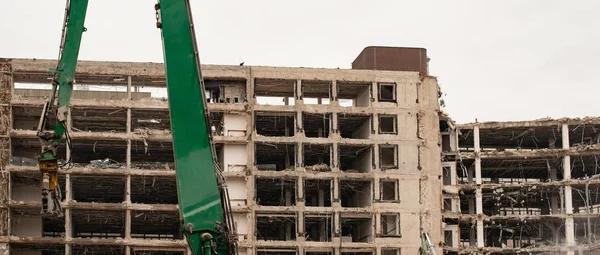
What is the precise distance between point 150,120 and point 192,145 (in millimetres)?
41918

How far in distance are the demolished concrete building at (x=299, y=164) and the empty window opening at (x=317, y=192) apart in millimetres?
154

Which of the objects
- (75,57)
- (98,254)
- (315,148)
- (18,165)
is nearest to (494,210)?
(315,148)

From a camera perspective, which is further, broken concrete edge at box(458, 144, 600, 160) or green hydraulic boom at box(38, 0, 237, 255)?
broken concrete edge at box(458, 144, 600, 160)

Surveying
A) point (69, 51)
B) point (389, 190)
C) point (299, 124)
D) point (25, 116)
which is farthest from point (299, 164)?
point (69, 51)

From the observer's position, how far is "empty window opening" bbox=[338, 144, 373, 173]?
239ft

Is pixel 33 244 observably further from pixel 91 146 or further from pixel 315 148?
pixel 315 148

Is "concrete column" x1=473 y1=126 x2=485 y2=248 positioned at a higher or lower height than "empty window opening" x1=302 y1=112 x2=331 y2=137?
lower

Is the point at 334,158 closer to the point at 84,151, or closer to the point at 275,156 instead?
the point at 275,156

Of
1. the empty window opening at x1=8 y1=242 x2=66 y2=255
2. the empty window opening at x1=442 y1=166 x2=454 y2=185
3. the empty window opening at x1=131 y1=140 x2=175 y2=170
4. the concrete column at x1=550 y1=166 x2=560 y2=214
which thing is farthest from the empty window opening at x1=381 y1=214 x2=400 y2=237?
the empty window opening at x1=8 y1=242 x2=66 y2=255

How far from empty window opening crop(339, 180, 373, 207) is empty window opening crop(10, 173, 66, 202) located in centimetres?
2003

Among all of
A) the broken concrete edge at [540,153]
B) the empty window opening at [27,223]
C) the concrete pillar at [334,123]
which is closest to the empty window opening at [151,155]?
the empty window opening at [27,223]

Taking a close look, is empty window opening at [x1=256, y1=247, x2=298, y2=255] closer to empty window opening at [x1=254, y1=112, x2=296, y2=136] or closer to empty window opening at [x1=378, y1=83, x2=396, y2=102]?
empty window opening at [x1=254, y1=112, x2=296, y2=136]

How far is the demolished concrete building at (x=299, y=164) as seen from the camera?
69.5m

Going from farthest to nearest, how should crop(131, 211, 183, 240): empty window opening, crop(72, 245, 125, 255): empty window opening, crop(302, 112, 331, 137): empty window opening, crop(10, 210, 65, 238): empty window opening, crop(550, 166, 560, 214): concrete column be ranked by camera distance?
crop(550, 166, 560, 214): concrete column < crop(302, 112, 331, 137): empty window opening < crop(131, 211, 183, 240): empty window opening < crop(10, 210, 65, 238): empty window opening < crop(72, 245, 125, 255): empty window opening
